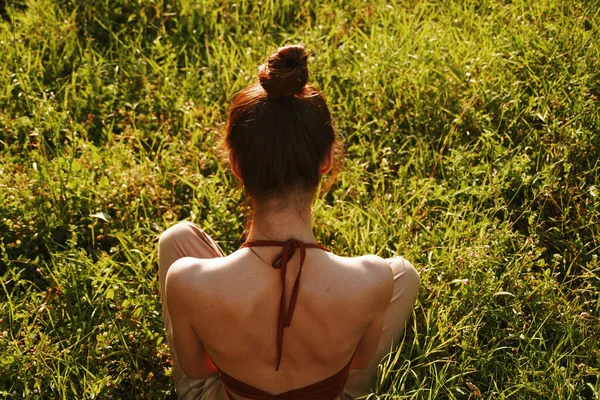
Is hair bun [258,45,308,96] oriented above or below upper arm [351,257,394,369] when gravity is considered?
above

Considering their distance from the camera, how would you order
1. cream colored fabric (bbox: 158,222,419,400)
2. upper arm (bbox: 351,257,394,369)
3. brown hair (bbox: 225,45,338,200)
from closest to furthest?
brown hair (bbox: 225,45,338,200) → upper arm (bbox: 351,257,394,369) → cream colored fabric (bbox: 158,222,419,400)

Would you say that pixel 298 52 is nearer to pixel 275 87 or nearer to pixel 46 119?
pixel 275 87

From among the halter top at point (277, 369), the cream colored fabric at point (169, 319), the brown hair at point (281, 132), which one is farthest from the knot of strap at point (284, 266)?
the cream colored fabric at point (169, 319)

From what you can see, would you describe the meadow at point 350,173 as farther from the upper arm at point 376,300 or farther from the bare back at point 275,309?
the bare back at point 275,309

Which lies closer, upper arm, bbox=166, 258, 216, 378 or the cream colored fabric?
upper arm, bbox=166, 258, 216, 378

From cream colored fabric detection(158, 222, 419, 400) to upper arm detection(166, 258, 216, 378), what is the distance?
8cm

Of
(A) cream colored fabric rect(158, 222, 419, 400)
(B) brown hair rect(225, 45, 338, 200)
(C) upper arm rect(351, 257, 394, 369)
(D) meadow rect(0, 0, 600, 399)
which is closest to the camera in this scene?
(B) brown hair rect(225, 45, 338, 200)

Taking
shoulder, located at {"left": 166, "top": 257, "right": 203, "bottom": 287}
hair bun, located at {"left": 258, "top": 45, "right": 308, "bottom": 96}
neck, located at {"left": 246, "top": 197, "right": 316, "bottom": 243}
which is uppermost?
hair bun, located at {"left": 258, "top": 45, "right": 308, "bottom": 96}

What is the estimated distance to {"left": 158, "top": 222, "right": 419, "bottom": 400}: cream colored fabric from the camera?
285cm

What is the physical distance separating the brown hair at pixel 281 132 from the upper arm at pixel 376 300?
0.33m

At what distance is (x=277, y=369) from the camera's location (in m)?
2.48

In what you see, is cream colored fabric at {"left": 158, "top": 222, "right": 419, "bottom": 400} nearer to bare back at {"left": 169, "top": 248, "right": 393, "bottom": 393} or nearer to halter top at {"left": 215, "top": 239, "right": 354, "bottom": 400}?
halter top at {"left": 215, "top": 239, "right": 354, "bottom": 400}

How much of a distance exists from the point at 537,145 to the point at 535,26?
84 cm

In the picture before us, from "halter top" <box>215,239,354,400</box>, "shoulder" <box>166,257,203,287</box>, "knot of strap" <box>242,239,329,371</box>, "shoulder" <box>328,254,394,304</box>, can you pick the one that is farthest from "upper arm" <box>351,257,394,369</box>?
"shoulder" <box>166,257,203,287</box>
